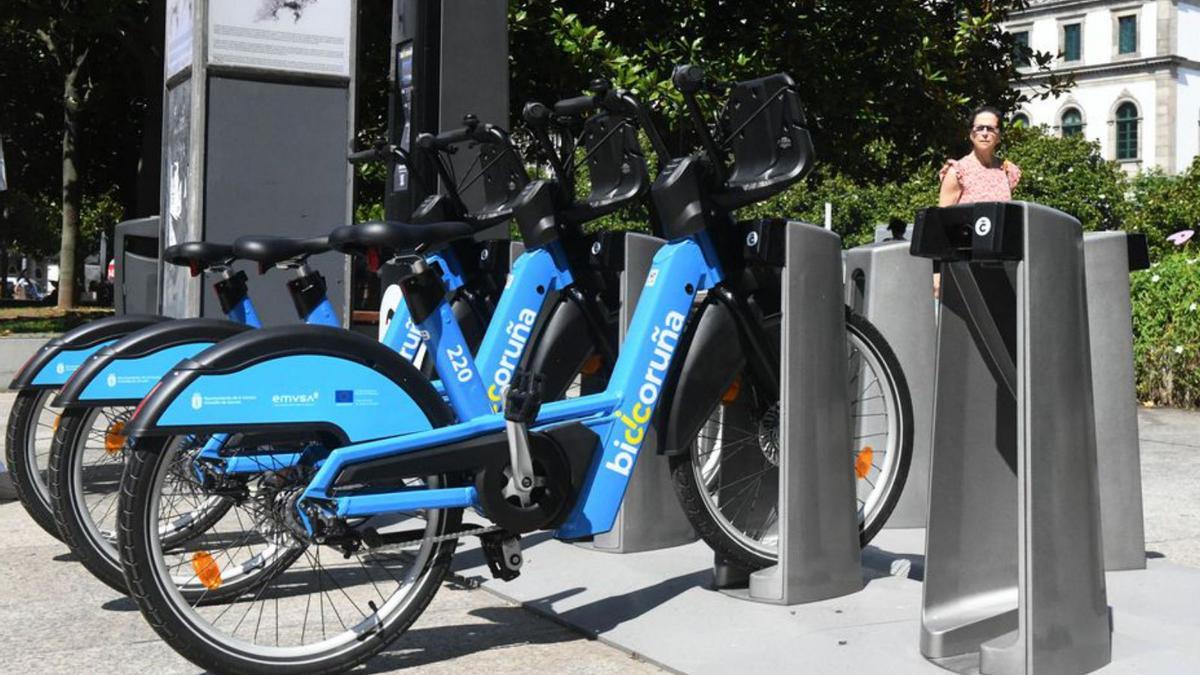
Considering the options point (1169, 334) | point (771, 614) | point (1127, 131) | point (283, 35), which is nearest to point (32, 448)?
point (771, 614)

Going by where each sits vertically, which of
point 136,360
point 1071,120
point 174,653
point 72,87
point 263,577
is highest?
point 1071,120

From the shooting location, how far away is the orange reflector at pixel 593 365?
18.1 ft

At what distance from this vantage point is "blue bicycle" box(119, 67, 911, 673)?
13.2 ft

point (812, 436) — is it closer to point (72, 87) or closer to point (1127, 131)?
point (72, 87)

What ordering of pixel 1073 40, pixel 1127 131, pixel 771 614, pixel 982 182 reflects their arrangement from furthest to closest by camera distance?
pixel 1073 40
pixel 1127 131
pixel 982 182
pixel 771 614

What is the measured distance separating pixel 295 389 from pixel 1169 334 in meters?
8.75

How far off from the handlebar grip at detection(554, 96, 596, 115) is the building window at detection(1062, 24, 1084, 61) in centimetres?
8804

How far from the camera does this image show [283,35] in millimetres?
8016

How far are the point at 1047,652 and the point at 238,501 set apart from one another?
7.02ft

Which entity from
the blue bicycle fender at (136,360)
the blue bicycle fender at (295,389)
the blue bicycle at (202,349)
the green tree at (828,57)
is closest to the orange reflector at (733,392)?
the blue bicycle at (202,349)

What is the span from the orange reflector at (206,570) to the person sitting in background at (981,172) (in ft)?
15.0

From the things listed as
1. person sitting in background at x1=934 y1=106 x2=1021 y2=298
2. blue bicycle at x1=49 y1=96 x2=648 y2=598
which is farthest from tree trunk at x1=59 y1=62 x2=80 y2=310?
blue bicycle at x1=49 y1=96 x2=648 y2=598

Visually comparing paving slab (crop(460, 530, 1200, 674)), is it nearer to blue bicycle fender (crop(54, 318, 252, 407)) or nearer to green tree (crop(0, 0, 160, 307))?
blue bicycle fender (crop(54, 318, 252, 407))

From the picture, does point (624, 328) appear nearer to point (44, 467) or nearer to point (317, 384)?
point (317, 384)
